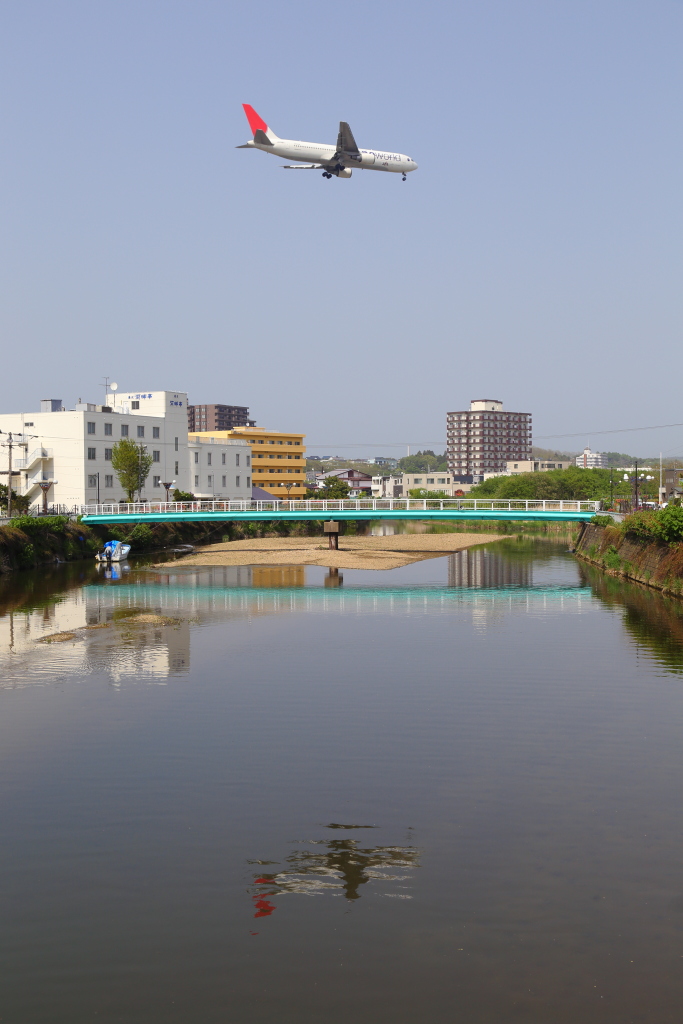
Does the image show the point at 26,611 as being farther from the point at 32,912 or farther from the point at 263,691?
the point at 32,912

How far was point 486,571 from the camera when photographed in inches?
2692

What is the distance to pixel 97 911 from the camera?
1353 cm

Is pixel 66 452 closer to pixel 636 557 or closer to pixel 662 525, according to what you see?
pixel 636 557

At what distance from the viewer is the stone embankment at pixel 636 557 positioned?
50.2 m

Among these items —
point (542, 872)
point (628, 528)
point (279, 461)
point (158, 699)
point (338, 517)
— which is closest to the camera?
point (542, 872)

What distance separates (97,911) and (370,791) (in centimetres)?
652

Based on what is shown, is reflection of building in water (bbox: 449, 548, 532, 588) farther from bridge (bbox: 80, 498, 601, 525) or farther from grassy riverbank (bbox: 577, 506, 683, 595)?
grassy riverbank (bbox: 577, 506, 683, 595)

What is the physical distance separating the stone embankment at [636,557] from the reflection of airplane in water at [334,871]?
1469 inches

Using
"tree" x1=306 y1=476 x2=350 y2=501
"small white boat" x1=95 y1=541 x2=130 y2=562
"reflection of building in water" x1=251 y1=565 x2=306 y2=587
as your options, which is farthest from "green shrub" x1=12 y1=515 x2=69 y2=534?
"tree" x1=306 y1=476 x2=350 y2=501

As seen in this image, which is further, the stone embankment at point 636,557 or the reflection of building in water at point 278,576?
the reflection of building in water at point 278,576

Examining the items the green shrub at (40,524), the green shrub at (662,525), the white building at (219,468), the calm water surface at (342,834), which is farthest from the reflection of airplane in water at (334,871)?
the white building at (219,468)

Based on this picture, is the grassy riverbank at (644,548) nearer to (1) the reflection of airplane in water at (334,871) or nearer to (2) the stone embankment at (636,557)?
(2) the stone embankment at (636,557)

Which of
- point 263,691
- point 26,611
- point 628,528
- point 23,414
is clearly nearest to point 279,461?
point 23,414

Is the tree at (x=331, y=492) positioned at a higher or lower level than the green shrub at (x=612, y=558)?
higher
